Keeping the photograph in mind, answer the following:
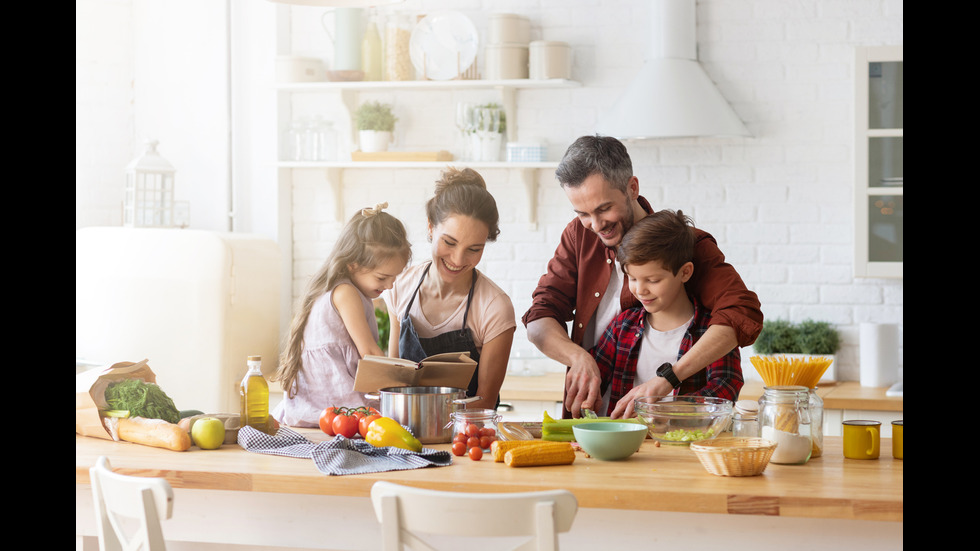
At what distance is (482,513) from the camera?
1546 millimetres

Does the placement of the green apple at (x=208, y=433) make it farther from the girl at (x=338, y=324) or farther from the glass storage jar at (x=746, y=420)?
the glass storage jar at (x=746, y=420)

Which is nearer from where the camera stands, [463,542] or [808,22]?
[463,542]

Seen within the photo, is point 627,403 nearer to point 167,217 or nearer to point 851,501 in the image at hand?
point 851,501

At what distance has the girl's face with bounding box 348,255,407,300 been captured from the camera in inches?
104

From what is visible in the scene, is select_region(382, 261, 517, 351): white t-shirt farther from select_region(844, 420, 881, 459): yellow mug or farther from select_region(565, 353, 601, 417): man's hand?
select_region(844, 420, 881, 459): yellow mug

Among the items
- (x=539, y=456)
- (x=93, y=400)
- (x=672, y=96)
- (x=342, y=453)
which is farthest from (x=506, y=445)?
(x=672, y=96)

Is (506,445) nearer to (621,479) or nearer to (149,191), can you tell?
(621,479)

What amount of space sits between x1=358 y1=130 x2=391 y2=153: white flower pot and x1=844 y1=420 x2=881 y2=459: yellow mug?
283 cm

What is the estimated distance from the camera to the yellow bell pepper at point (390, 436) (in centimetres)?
203

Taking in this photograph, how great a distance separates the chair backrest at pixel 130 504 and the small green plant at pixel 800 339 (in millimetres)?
2924
